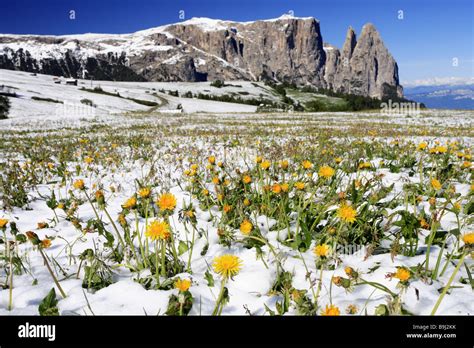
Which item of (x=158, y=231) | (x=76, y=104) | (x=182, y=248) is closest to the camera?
(x=158, y=231)

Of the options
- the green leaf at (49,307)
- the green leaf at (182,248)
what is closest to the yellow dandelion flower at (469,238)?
the green leaf at (182,248)

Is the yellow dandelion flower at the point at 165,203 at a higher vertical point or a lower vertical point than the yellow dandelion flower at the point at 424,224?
higher

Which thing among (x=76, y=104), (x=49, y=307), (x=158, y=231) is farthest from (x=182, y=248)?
(x=76, y=104)

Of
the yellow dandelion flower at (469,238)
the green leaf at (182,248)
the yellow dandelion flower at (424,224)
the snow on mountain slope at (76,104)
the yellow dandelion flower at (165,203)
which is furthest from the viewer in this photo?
the snow on mountain slope at (76,104)

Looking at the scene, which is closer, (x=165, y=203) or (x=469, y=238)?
(x=469, y=238)

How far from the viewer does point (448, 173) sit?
3846 millimetres

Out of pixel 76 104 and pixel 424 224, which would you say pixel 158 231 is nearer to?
pixel 424 224

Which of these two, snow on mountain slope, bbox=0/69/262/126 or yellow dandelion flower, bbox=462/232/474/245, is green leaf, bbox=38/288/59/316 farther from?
snow on mountain slope, bbox=0/69/262/126

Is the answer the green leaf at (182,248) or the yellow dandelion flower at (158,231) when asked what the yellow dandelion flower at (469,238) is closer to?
the yellow dandelion flower at (158,231)
